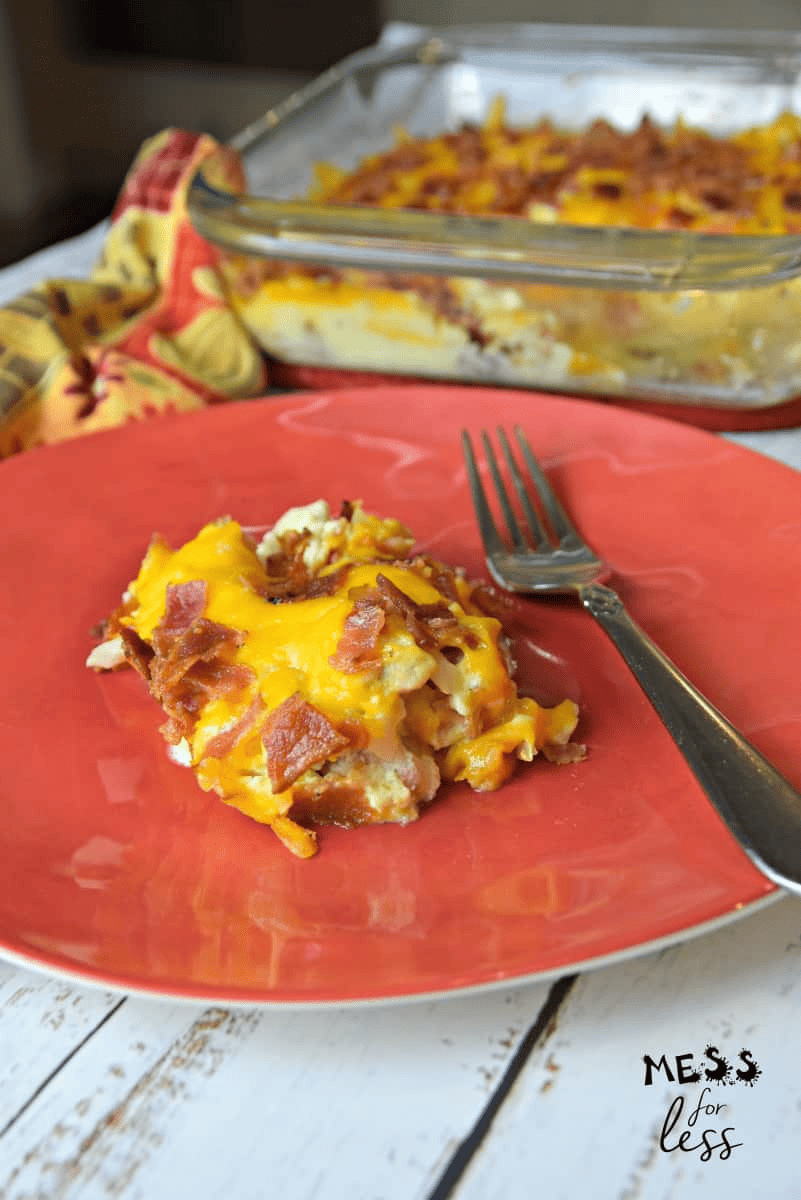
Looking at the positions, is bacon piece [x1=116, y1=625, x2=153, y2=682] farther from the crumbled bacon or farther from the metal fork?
the metal fork

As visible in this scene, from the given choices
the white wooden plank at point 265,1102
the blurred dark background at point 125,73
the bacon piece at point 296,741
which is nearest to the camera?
the white wooden plank at point 265,1102

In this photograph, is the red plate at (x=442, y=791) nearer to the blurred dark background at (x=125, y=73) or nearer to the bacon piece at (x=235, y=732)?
the bacon piece at (x=235, y=732)

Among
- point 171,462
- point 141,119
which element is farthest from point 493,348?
point 141,119

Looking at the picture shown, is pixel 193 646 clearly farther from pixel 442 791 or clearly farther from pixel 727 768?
pixel 727 768

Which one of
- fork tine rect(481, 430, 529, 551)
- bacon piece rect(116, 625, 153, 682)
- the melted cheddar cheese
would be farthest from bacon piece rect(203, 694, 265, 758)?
fork tine rect(481, 430, 529, 551)

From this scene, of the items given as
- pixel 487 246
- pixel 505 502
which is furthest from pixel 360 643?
pixel 487 246

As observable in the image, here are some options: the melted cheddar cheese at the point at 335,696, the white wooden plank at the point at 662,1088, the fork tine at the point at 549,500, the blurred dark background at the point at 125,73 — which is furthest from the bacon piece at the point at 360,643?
the blurred dark background at the point at 125,73

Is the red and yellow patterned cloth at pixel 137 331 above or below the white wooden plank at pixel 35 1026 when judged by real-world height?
above
